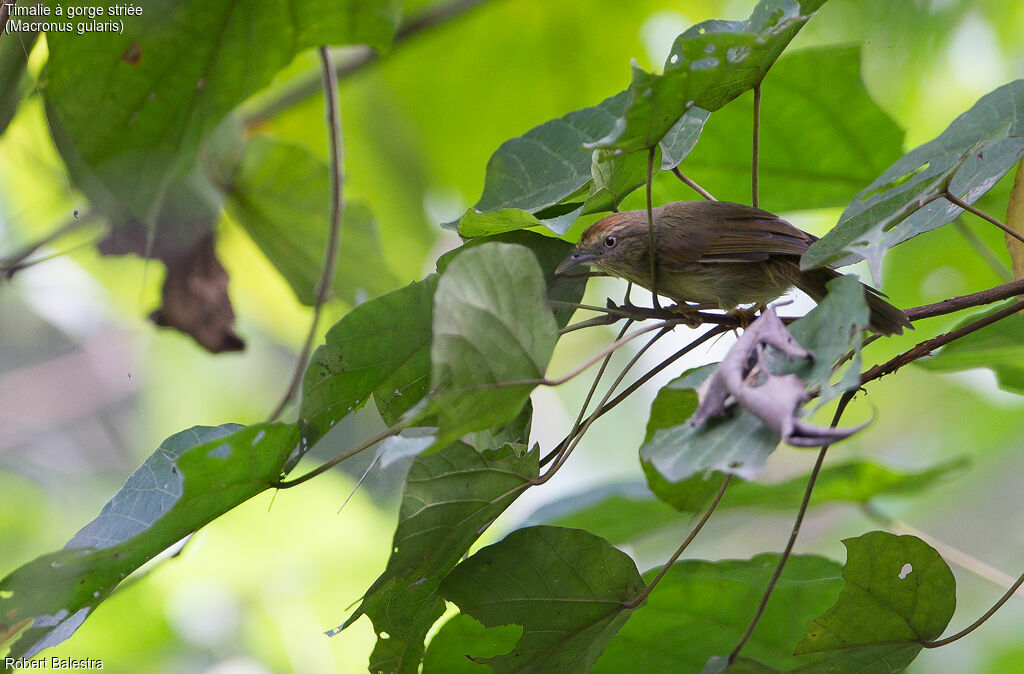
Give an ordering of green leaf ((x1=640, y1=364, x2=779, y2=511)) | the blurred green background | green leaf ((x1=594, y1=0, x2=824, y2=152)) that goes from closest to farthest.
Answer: green leaf ((x1=640, y1=364, x2=779, y2=511))
green leaf ((x1=594, y1=0, x2=824, y2=152))
the blurred green background

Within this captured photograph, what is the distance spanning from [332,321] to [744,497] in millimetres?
1646

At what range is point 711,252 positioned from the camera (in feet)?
5.95

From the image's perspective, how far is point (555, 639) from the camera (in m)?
1.30

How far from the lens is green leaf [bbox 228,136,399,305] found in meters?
2.32

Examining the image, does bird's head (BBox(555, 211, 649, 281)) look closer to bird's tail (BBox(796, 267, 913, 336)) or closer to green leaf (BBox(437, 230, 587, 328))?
green leaf (BBox(437, 230, 587, 328))

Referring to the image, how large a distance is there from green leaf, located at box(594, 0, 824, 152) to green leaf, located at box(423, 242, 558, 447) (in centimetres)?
23

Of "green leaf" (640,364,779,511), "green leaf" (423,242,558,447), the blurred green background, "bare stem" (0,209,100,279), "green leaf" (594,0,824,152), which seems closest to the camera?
"green leaf" (640,364,779,511)

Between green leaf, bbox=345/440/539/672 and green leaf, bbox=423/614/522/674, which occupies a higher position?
green leaf, bbox=345/440/539/672

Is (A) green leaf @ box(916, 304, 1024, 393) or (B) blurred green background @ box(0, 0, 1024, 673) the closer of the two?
(A) green leaf @ box(916, 304, 1024, 393)

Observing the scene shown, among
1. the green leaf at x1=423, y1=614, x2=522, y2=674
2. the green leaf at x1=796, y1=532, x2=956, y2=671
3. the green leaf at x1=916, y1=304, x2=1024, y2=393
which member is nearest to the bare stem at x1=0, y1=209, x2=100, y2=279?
the green leaf at x1=423, y1=614, x2=522, y2=674

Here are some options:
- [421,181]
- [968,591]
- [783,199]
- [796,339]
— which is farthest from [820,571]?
[968,591]

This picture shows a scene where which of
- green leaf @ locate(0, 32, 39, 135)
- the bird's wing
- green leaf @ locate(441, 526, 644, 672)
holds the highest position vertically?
green leaf @ locate(0, 32, 39, 135)

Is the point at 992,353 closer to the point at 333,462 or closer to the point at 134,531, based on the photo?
the point at 333,462

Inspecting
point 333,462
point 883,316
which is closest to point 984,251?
point 883,316
